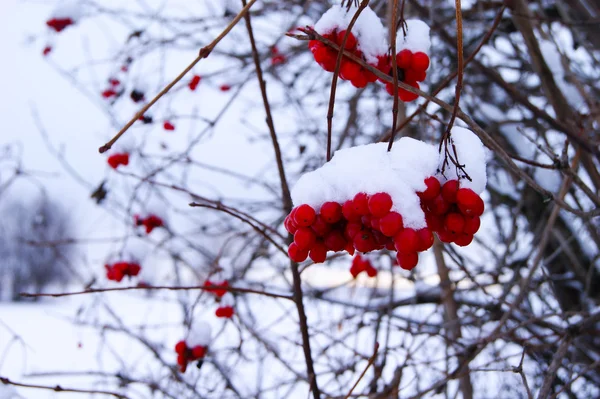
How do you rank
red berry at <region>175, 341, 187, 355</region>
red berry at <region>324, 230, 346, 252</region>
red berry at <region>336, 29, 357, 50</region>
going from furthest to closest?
1. red berry at <region>175, 341, 187, 355</region>
2. red berry at <region>336, 29, 357, 50</region>
3. red berry at <region>324, 230, 346, 252</region>

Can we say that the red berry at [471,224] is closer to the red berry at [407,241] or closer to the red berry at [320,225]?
the red berry at [407,241]

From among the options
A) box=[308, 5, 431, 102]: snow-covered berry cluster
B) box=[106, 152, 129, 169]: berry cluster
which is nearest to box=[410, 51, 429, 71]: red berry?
box=[308, 5, 431, 102]: snow-covered berry cluster

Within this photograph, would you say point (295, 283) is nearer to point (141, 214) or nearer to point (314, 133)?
point (141, 214)

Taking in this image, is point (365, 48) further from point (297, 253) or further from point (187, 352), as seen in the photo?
point (187, 352)

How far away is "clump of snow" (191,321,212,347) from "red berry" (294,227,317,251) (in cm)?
129

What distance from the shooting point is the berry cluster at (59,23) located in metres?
3.22

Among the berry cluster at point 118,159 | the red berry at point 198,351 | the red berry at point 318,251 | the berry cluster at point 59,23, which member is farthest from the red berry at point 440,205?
the berry cluster at point 59,23

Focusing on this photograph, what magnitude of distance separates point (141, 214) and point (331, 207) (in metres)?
2.44

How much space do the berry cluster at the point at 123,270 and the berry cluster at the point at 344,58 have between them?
214 cm

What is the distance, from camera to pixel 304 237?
86 centimetres

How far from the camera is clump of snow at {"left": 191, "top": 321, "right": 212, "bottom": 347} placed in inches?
78.4

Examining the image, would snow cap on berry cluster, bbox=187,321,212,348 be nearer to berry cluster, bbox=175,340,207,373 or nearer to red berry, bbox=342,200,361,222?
berry cluster, bbox=175,340,207,373

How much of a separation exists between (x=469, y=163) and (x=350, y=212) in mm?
256

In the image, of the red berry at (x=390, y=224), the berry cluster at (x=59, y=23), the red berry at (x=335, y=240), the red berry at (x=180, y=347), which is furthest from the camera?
the berry cluster at (x=59, y=23)
